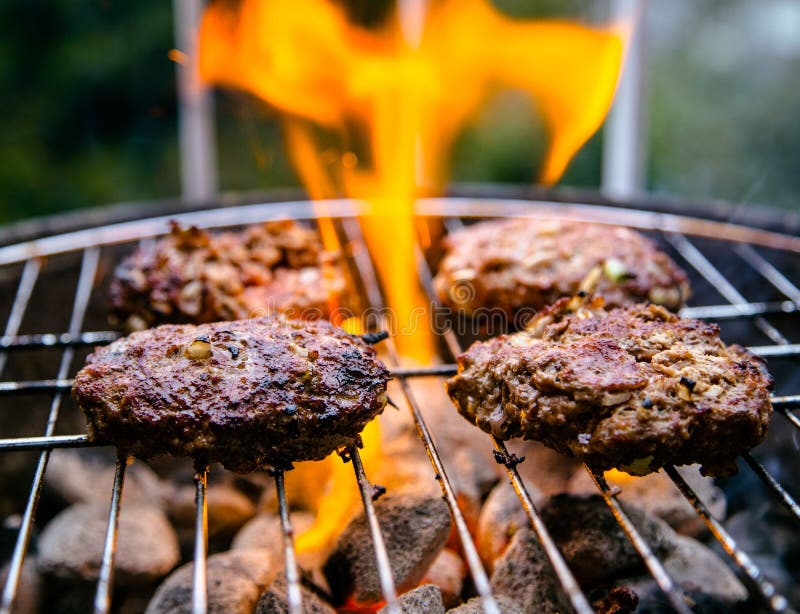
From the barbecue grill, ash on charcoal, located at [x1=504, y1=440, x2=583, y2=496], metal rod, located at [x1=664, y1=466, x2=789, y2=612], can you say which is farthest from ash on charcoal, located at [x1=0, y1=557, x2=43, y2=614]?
metal rod, located at [x1=664, y1=466, x2=789, y2=612]

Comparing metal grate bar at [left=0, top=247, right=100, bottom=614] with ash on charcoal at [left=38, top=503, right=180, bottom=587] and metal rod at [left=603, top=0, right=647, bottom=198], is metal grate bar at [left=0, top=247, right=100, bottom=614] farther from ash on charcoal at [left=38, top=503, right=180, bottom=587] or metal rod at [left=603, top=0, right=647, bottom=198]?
metal rod at [left=603, top=0, right=647, bottom=198]

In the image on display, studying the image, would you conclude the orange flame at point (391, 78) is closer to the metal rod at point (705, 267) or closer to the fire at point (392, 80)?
the fire at point (392, 80)

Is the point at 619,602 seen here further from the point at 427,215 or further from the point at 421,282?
the point at 427,215


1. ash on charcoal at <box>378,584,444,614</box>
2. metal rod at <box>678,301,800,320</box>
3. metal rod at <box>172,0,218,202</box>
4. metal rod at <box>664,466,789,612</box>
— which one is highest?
metal rod at <box>172,0,218,202</box>

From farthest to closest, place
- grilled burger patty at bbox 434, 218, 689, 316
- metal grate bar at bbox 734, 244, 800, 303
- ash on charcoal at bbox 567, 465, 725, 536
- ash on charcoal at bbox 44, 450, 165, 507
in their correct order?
metal grate bar at bbox 734, 244, 800, 303 < ash on charcoal at bbox 44, 450, 165, 507 < grilled burger patty at bbox 434, 218, 689, 316 < ash on charcoal at bbox 567, 465, 725, 536

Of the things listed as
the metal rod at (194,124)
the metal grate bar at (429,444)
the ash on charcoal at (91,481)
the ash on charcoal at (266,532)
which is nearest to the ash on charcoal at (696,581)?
the metal grate bar at (429,444)

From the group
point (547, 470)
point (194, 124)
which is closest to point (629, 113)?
point (194, 124)

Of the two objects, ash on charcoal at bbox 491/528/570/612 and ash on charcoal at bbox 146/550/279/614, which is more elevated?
ash on charcoal at bbox 146/550/279/614
